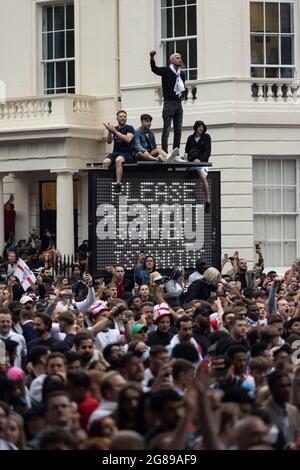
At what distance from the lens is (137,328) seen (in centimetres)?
1845

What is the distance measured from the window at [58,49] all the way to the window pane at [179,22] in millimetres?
A: 3476

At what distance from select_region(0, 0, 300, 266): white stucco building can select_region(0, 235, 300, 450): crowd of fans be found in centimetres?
1145

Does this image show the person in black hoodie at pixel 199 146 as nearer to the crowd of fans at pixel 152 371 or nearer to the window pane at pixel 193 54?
the crowd of fans at pixel 152 371

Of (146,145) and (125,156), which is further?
(146,145)

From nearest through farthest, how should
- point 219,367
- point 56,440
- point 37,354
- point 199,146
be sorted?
point 56,440 → point 219,367 → point 37,354 → point 199,146

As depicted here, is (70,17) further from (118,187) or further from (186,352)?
(186,352)

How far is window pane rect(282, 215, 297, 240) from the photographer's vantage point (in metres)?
37.1

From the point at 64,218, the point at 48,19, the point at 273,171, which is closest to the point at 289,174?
the point at 273,171

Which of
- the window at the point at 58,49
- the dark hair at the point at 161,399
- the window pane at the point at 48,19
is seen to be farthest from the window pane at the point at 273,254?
the dark hair at the point at 161,399

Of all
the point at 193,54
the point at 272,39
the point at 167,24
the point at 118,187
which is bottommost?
the point at 118,187

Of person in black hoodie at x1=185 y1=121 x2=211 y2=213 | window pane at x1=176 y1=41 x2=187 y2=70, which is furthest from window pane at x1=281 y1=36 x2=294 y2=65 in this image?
person in black hoodie at x1=185 y1=121 x2=211 y2=213

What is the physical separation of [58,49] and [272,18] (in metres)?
6.02

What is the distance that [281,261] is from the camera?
3703cm
